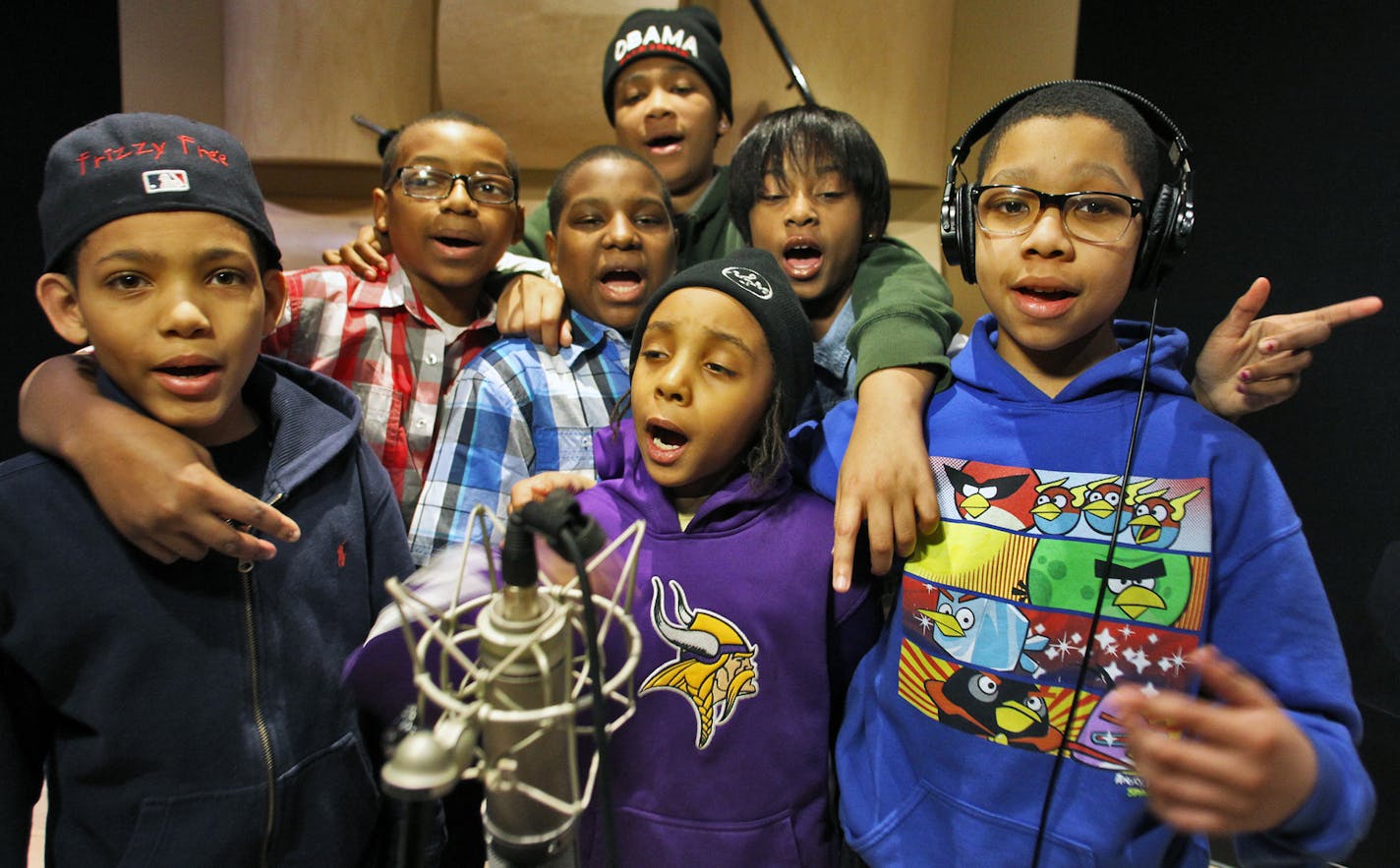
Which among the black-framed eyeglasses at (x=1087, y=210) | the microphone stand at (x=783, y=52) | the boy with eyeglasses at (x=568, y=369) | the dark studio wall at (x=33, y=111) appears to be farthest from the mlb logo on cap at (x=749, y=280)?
the dark studio wall at (x=33, y=111)

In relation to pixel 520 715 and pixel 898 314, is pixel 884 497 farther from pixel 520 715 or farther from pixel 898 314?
pixel 520 715

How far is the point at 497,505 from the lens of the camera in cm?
129

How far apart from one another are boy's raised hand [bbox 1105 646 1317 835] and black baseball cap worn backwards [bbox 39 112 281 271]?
3.53ft

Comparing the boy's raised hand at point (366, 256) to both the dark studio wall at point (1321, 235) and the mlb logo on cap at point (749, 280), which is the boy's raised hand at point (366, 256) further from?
the dark studio wall at point (1321, 235)

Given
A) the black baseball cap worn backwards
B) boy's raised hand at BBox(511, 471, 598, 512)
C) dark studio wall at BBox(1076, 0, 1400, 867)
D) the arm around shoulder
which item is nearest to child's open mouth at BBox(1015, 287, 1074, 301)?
the arm around shoulder

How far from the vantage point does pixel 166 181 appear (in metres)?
0.93

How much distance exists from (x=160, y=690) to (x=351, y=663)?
31 centimetres

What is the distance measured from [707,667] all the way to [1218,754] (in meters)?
0.55

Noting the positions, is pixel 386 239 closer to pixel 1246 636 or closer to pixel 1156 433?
pixel 1156 433

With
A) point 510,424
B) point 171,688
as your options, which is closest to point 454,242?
point 510,424

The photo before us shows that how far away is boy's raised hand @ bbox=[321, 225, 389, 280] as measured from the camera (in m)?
1.65

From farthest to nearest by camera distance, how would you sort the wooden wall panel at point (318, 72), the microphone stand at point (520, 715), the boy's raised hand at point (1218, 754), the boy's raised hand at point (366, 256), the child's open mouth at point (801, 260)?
the wooden wall panel at point (318, 72)
the boy's raised hand at point (366, 256)
the child's open mouth at point (801, 260)
the boy's raised hand at point (1218, 754)
the microphone stand at point (520, 715)

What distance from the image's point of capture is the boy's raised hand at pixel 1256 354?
0.96 metres

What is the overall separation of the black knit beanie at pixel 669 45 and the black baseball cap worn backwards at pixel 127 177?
120 centimetres
